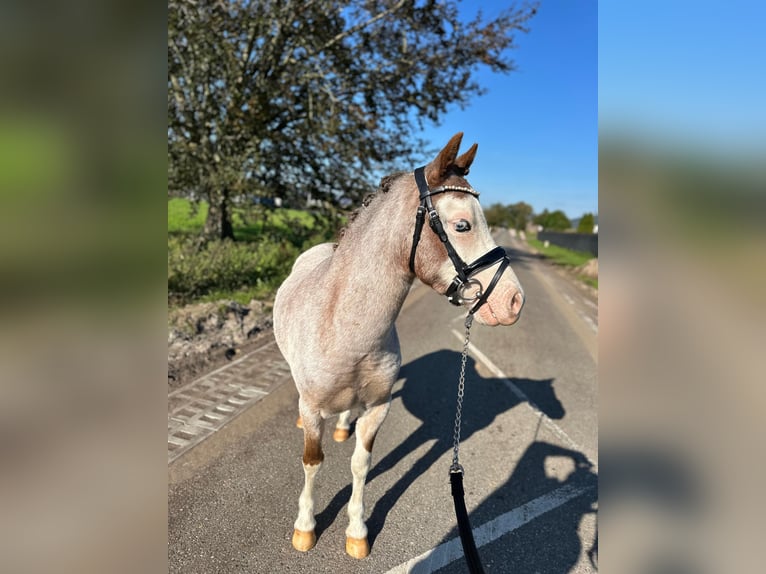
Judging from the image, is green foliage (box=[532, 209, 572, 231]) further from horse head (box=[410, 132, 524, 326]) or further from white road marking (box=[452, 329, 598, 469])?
horse head (box=[410, 132, 524, 326])

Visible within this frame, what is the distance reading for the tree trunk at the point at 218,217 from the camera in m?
10.3

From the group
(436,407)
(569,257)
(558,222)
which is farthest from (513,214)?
(436,407)

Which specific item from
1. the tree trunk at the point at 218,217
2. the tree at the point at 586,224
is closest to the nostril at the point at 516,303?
the tree trunk at the point at 218,217

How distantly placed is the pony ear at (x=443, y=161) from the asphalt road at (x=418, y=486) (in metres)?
2.43

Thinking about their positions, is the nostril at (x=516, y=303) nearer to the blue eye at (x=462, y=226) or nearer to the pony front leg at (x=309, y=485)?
the blue eye at (x=462, y=226)

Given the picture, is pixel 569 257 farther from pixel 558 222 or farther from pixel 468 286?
pixel 558 222

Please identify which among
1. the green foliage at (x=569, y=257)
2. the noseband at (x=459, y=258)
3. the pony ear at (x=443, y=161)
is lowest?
the green foliage at (x=569, y=257)

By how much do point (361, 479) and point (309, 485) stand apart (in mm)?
369
